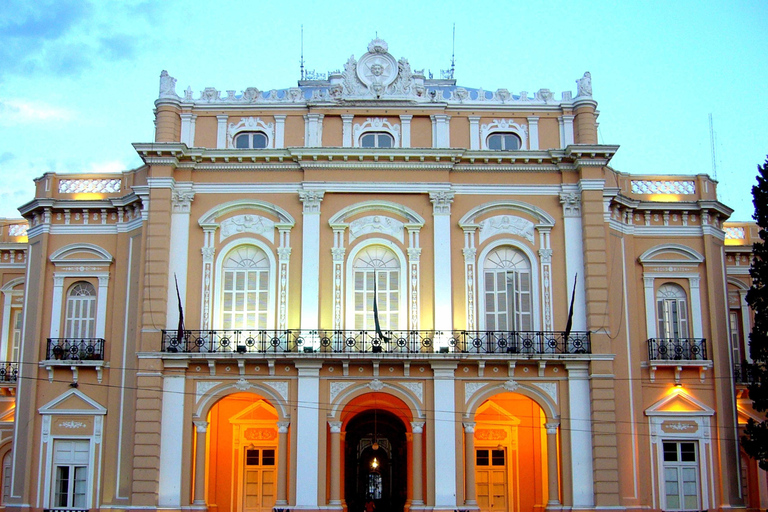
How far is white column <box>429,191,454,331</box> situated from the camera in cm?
2595

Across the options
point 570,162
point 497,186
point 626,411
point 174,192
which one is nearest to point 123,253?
point 174,192

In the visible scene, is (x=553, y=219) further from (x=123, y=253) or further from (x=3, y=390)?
(x=3, y=390)

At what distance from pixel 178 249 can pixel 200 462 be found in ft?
20.1

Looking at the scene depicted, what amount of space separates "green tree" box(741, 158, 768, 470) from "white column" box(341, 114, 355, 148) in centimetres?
1192

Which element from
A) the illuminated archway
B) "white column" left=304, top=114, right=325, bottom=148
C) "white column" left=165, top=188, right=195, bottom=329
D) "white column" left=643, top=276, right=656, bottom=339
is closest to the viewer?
"white column" left=165, top=188, right=195, bottom=329

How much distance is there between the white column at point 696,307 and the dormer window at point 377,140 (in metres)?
10.2

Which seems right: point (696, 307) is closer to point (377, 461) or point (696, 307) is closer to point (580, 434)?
point (580, 434)

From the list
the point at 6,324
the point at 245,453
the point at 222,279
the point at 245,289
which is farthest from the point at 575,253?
the point at 6,324

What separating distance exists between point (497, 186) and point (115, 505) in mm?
14263

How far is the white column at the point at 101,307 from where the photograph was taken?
2716cm

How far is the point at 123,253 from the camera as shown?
27.6 m

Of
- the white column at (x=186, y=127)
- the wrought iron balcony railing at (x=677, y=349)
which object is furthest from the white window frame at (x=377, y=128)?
the wrought iron balcony railing at (x=677, y=349)

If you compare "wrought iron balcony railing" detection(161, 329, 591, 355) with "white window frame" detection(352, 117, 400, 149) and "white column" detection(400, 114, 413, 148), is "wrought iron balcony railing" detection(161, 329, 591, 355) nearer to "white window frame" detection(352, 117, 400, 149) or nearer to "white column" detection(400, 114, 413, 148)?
"white column" detection(400, 114, 413, 148)

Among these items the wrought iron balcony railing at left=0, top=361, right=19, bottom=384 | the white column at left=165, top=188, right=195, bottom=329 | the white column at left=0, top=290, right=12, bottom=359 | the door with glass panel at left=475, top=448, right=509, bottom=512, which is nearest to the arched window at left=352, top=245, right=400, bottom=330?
the white column at left=165, top=188, right=195, bottom=329
